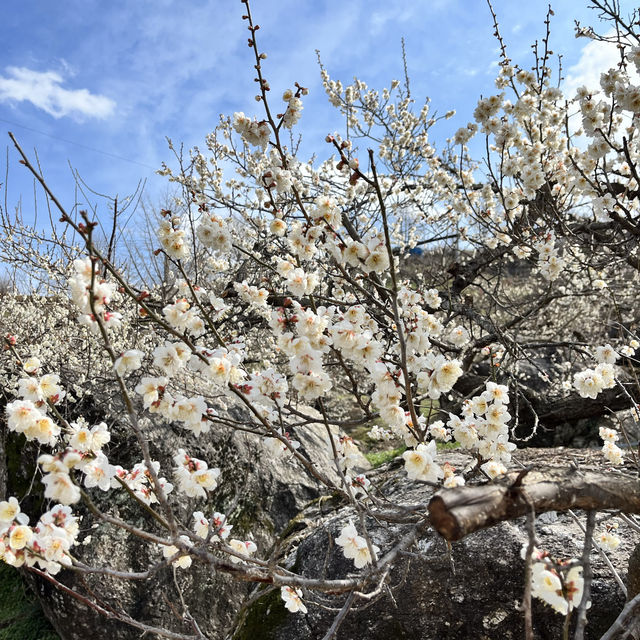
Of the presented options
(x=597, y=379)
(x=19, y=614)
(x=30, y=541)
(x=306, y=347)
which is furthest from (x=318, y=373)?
(x=19, y=614)

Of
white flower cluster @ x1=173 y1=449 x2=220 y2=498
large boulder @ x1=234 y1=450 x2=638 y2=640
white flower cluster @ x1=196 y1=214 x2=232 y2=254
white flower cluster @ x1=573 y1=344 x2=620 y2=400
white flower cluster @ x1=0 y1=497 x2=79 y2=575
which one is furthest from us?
white flower cluster @ x1=573 y1=344 x2=620 y2=400

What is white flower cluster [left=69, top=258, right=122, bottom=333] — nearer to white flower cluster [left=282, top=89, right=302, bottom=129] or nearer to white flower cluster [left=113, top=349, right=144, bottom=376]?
white flower cluster [left=113, top=349, right=144, bottom=376]

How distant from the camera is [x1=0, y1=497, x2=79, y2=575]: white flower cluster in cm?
134

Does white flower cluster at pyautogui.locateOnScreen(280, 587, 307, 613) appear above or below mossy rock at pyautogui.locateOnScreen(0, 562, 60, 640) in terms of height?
above

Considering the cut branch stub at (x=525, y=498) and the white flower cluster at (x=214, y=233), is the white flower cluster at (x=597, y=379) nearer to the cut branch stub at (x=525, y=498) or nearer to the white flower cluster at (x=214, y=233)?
the cut branch stub at (x=525, y=498)

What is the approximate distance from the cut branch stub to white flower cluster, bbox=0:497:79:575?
1.12 metres

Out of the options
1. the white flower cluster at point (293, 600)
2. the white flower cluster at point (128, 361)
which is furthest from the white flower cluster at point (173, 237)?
the white flower cluster at point (293, 600)

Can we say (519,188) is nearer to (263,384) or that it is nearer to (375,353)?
(375,353)

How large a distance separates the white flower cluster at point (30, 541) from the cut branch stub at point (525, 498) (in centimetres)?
112

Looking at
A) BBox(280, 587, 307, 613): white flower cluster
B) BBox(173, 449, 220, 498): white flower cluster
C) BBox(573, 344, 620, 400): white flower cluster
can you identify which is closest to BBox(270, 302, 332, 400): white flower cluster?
BBox(173, 449, 220, 498): white flower cluster

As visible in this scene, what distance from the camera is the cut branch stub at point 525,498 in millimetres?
1035

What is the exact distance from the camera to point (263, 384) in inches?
71.9

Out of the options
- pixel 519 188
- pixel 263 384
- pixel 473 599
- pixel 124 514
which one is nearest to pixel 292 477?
pixel 124 514

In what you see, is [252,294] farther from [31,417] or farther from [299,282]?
[31,417]
